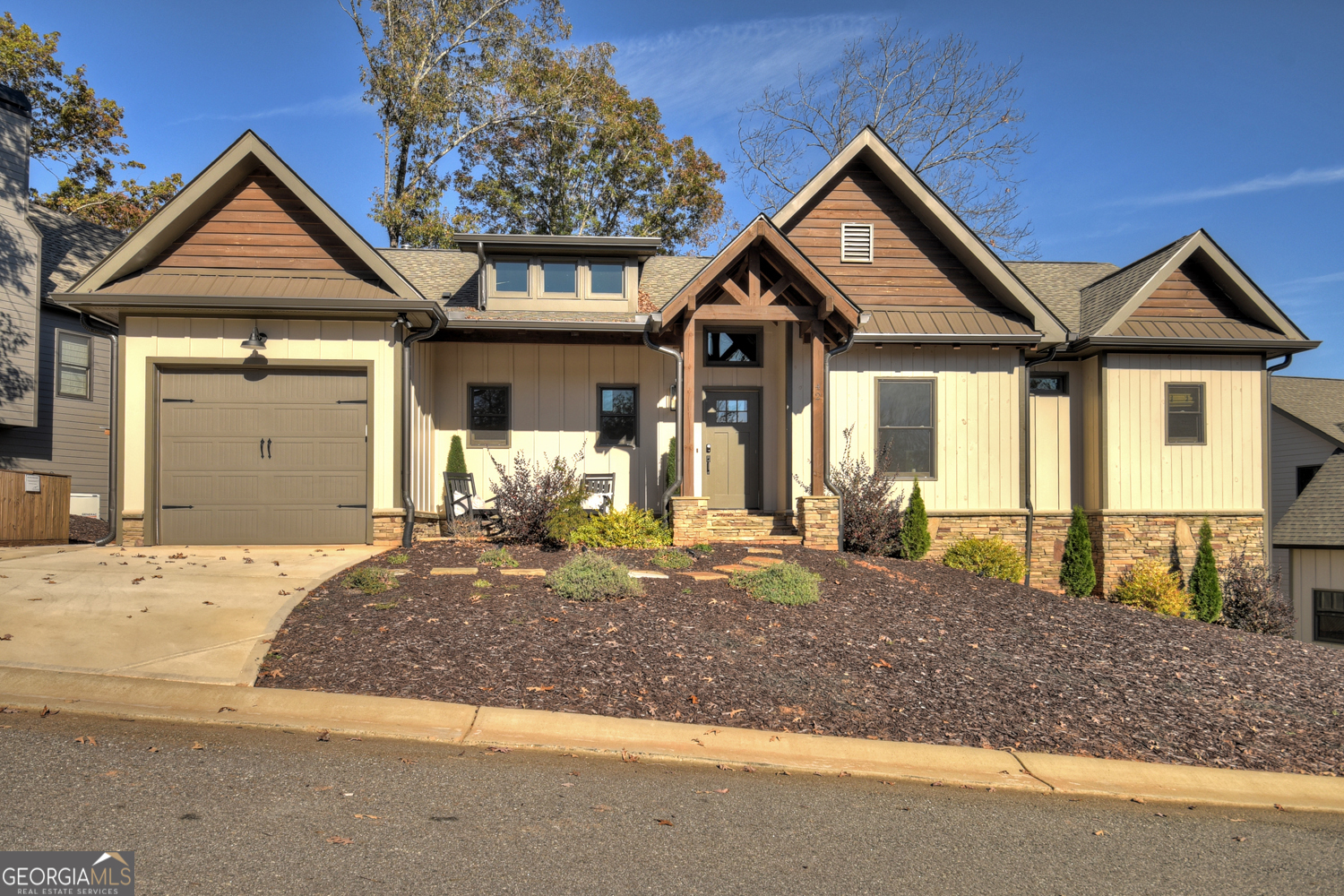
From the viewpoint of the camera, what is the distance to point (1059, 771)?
5266 millimetres

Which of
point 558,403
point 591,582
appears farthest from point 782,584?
point 558,403

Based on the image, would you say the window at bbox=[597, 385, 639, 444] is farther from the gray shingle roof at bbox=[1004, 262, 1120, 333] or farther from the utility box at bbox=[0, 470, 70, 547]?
the utility box at bbox=[0, 470, 70, 547]

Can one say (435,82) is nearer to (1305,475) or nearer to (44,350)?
(44,350)

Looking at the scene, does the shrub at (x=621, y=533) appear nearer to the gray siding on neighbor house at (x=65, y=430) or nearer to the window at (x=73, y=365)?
the gray siding on neighbor house at (x=65, y=430)

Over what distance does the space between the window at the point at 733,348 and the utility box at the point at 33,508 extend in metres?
9.83

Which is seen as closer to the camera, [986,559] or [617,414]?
[986,559]

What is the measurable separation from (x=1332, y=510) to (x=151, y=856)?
21.2m

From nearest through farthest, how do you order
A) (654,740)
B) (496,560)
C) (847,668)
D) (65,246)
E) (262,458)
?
(654,740) < (847,668) < (496,560) < (262,458) < (65,246)

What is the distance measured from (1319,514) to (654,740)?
18493 mm

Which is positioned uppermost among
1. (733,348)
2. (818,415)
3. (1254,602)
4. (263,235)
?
(263,235)

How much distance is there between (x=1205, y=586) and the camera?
1295 centimetres

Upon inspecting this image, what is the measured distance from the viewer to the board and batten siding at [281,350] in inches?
441

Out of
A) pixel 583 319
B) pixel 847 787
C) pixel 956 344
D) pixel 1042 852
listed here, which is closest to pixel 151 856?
pixel 847 787

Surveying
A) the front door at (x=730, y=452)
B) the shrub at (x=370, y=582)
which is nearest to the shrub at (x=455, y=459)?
the front door at (x=730, y=452)
